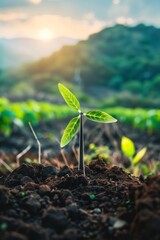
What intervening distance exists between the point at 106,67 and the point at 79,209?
54978 mm

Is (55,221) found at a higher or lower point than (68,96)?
lower

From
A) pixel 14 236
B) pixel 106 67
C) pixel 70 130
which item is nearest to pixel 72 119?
pixel 70 130

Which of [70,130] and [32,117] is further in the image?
[32,117]

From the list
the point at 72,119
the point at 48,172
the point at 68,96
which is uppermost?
the point at 68,96

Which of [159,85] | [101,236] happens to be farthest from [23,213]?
[159,85]

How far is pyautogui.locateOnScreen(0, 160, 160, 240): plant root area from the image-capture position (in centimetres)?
144

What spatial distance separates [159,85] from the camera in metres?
43.7

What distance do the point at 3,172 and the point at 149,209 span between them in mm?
3144

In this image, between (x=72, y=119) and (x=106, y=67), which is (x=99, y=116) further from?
(x=106, y=67)

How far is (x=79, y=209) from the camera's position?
1677 millimetres

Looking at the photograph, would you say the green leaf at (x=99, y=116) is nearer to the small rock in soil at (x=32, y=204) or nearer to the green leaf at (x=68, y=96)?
the green leaf at (x=68, y=96)

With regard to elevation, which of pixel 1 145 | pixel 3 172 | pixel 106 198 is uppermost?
pixel 106 198

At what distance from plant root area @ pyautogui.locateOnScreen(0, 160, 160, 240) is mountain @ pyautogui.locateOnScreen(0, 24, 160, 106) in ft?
128

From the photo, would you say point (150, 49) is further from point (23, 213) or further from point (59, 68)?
point (23, 213)
